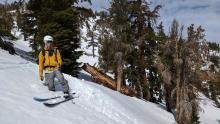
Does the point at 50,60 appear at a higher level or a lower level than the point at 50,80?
higher

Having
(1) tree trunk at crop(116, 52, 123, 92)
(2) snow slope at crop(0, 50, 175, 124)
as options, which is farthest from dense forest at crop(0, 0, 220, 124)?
(2) snow slope at crop(0, 50, 175, 124)

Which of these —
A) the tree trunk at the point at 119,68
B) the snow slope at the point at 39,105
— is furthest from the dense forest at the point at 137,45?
the snow slope at the point at 39,105

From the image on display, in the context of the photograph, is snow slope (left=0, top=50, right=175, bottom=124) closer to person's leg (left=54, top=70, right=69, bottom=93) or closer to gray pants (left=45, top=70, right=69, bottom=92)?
gray pants (left=45, top=70, right=69, bottom=92)

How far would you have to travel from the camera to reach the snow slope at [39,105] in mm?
12867

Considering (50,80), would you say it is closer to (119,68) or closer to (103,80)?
(103,80)

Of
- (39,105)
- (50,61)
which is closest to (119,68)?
(50,61)

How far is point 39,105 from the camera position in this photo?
47.0ft

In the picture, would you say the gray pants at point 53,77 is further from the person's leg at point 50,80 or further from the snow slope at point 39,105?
the snow slope at point 39,105

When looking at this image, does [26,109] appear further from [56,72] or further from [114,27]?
[114,27]

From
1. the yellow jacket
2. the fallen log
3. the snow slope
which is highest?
the yellow jacket

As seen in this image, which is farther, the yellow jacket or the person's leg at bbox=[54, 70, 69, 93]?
the person's leg at bbox=[54, 70, 69, 93]

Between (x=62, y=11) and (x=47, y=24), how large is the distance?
147cm

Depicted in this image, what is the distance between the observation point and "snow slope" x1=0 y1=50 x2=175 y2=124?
12.9 metres

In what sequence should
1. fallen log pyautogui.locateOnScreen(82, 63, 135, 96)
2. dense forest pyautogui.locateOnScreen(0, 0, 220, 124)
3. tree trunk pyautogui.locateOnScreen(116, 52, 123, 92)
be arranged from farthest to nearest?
tree trunk pyautogui.locateOnScreen(116, 52, 123, 92) → fallen log pyautogui.locateOnScreen(82, 63, 135, 96) → dense forest pyautogui.locateOnScreen(0, 0, 220, 124)
